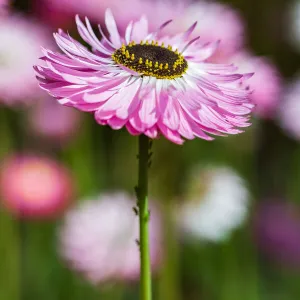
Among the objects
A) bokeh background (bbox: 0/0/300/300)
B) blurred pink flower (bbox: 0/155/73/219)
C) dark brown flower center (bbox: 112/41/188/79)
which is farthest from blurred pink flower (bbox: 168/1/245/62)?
dark brown flower center (bbox: 112/41/188/79)

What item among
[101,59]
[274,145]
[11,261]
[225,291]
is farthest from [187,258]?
[101,59]

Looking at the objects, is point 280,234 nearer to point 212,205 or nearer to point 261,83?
point 212,205

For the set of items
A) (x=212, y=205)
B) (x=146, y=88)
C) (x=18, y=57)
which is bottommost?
(x=212, y=205)

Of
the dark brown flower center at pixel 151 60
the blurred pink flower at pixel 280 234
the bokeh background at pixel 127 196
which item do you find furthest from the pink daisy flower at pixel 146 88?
the blurred pink flower at pixel 280 234

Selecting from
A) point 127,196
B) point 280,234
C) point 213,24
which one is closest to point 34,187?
point 127,196

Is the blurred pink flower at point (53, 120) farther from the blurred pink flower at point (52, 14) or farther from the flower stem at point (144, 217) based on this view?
the flower stem at point (144, 217)

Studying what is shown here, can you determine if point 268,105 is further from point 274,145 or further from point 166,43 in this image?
point 274,145
